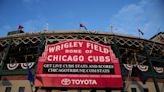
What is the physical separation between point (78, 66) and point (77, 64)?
1.07 feet

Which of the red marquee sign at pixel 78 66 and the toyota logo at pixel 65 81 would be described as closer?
the toyota logo at pixel 65 81

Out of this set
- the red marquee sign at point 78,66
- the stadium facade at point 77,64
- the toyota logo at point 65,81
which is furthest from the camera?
the stadium facade at point 77,64

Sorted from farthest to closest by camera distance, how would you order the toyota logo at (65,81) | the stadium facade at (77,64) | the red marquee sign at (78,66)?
the stadium facade at (77,64) < the red marquee sign at (78,66) < the toyota logo at (65,81)

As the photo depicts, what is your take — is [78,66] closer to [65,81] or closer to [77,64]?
[77,64]

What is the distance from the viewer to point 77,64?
24859 millimetres

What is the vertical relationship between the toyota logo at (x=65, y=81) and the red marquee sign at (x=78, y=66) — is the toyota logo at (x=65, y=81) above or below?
below

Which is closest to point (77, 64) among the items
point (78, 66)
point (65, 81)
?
point (78, 66)

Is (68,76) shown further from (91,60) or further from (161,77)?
(161,77)

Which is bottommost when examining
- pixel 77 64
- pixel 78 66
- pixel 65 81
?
pixel 65 81

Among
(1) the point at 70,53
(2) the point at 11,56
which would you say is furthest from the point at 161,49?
(2) the point at 11,56

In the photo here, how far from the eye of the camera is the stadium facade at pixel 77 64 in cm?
2377

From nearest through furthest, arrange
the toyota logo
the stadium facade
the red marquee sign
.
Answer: the toyota logo
the red marquee sign
the stadium facade

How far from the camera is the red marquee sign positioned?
23.6 meters

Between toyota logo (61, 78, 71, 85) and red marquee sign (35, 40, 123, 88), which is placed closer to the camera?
toyota logo (61, 78, 71, 85)
